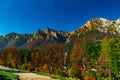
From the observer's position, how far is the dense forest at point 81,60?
8392 cm

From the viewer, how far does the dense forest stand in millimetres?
83919

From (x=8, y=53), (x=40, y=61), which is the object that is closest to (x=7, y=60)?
(x=8, y=53)

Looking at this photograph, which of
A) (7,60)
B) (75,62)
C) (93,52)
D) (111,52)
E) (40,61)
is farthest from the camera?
(7,60)

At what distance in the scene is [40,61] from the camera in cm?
11638

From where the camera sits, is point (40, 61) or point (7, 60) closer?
point (40, 61)

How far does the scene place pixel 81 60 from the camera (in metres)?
105

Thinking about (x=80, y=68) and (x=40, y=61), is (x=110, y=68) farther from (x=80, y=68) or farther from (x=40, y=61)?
(x=40, y=61)

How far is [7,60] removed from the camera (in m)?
125

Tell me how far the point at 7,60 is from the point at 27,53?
11.1m

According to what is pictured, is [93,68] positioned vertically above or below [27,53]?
below

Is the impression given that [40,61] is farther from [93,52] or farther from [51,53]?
[93,52]

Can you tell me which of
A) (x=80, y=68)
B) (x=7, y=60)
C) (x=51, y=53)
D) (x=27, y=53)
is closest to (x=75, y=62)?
(x=80, y=68)

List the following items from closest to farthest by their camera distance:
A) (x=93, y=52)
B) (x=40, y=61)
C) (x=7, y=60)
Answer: (x=93, y=52) < (x=40, y=61) < (x=7, y=60)

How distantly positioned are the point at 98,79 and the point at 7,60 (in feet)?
182
